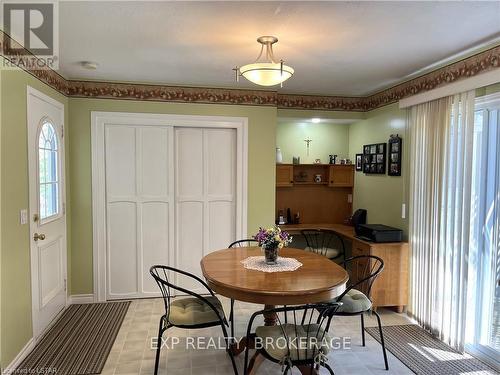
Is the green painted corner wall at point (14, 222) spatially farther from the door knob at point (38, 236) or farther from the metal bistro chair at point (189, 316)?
the metal bistro chair at point (189, 316)

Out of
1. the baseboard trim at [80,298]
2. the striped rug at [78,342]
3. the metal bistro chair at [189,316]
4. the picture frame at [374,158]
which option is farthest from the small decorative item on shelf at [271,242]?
the baseboard trim at [80,298]

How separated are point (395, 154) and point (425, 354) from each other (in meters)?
2.09

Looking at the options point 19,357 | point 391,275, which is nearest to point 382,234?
point 391,275

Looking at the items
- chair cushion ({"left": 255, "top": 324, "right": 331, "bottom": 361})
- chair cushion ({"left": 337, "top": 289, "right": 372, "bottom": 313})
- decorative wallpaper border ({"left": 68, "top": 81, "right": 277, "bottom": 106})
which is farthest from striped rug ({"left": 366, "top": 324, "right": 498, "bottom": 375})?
decorative wallpaper border ({"left": 68, "top": 81, "right": 277, "bottom": 106})

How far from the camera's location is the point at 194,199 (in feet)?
13.9

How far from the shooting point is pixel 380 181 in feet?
14.4

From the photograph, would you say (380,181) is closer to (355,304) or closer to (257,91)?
(257,91)

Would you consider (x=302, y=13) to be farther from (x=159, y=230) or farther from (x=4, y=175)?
(x=159, y=230)

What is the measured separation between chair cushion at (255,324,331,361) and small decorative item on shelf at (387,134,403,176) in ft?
7.89

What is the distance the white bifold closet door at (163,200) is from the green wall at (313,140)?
45.7 inches

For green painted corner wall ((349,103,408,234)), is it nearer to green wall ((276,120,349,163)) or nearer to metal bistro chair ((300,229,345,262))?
green wall ((276,120,349,163))

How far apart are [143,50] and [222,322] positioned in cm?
223

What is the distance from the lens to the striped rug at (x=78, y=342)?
8.87ft

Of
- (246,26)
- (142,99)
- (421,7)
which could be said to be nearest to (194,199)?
(142,99)
